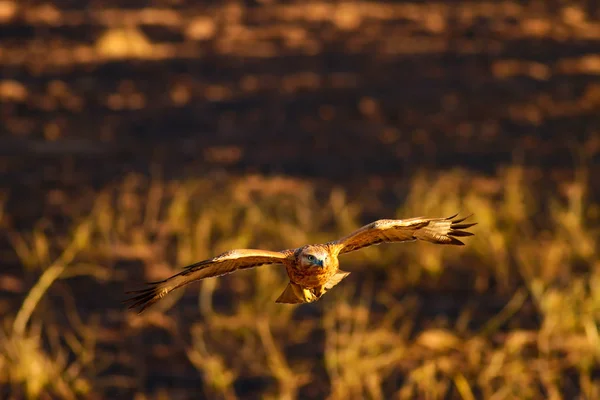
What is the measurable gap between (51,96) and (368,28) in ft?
11.0

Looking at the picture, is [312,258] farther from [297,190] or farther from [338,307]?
[297,190]

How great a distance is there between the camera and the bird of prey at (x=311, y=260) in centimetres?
126

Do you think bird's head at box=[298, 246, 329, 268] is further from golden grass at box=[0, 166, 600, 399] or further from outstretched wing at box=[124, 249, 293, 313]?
golden grass at box=[0, 166, 600, 399]

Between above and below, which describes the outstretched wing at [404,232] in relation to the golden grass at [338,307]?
below

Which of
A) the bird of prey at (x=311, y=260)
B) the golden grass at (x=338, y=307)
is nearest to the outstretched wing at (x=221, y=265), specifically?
the bird of prey at (x=311, y=260)

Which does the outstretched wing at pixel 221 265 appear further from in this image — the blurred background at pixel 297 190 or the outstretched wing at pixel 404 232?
the blurred background at pixel 297 190

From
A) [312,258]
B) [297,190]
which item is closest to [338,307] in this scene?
[297,190]

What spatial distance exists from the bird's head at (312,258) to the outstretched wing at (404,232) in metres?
0.06

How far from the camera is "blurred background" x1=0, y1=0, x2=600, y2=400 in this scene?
15.6ft

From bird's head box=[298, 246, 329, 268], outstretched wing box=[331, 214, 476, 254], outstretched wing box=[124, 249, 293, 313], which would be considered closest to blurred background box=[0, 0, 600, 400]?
outstretched wing box=[331, 214, 476, 254]

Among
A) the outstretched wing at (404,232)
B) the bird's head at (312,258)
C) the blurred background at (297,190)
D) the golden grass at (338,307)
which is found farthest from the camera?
the blurred background at (297,190)

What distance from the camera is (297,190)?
7.32 m

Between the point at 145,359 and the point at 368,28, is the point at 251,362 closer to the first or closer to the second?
the point at 145,359

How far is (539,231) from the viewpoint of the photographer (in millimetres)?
6496
